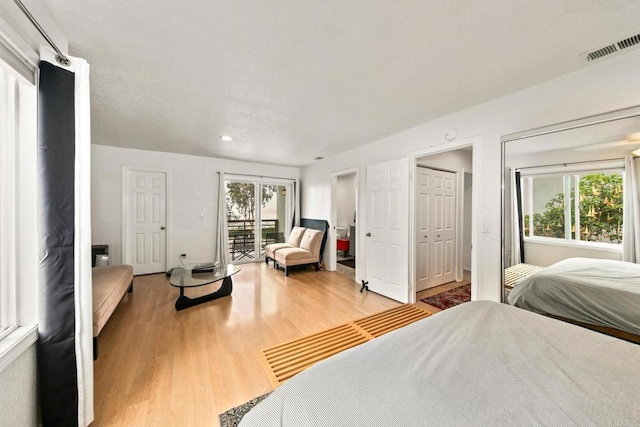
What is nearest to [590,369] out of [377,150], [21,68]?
[21,68]

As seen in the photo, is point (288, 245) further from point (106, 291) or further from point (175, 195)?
point (106, 291)

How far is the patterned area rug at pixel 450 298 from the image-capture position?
3.19 metres

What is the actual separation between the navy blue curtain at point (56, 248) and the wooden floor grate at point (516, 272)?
3355mm

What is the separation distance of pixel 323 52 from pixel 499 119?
1.90 metres

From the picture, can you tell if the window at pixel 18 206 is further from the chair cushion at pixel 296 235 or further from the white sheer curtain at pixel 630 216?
the chair cushion at pixel 296 235

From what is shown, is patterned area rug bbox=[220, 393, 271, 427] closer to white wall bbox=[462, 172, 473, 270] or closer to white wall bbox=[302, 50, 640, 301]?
white wall bbox=[302, 50, 640, 301]

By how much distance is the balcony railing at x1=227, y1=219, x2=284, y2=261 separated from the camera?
A: 5.54 metres

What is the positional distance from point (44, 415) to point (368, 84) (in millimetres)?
3052

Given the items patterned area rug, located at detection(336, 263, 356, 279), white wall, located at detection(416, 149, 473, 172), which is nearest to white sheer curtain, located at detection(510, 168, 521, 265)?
white wall, located at detection(416, 149, 473, 172)

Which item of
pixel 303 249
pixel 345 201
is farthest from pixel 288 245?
pixel 345 201

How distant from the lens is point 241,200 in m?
5.63

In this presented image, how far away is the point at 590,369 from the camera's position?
919 millimetres

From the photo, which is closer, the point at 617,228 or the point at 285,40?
the point at 285,40

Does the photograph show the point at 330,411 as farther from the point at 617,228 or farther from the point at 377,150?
the point at 377,150
